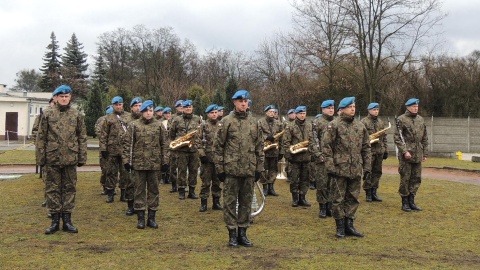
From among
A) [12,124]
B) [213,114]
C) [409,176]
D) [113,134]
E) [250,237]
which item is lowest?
[250,237]

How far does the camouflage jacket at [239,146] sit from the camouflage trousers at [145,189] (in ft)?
5.17

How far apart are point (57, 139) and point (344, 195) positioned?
4.84 meters

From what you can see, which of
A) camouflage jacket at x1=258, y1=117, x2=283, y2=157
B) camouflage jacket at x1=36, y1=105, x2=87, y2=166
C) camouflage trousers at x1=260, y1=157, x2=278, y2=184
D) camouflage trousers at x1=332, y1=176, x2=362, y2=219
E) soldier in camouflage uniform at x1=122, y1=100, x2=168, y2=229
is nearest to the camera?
camouflage jacket at x1=36, y1=105, x2=87, y2=166

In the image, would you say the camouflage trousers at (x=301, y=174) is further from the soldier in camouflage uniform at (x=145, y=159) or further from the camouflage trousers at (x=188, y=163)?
the soldier in camouflage uniform at (x=145, y=159)

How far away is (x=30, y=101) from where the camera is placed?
4450 centimetres

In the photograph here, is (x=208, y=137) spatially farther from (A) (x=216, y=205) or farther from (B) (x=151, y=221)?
(B) (x=151, y=221)

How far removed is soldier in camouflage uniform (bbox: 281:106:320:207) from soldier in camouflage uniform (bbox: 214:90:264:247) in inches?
117

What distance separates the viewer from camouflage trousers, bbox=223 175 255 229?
6.65 m

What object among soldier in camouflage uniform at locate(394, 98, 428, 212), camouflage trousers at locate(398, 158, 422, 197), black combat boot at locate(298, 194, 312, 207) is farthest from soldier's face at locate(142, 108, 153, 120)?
camouflage trousers at locate(398, 158, 422, 197)

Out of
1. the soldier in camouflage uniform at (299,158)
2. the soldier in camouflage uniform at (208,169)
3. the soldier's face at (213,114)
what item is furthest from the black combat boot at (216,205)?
the soldier's face at (213,114)

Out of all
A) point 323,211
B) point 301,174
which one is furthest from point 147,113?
point 323,211

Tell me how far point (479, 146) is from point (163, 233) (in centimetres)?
2637

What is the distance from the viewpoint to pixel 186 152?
10266 millimetres

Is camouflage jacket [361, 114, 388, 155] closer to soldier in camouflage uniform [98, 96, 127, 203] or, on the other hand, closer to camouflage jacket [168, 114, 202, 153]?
camouflage jacket [168, 114, 202, 153]
